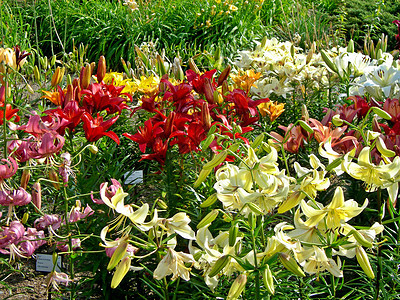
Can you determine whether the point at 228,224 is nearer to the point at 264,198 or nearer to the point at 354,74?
the point at 264,198

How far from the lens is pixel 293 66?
275 cm

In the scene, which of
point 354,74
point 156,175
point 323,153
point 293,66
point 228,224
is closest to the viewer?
point 323,153

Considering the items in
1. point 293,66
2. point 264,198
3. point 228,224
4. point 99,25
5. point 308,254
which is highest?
point 264,198

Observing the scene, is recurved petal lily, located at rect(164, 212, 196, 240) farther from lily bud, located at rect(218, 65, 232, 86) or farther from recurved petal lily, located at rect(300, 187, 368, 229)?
lily bud, located at rect(218, 65, 232, 86)

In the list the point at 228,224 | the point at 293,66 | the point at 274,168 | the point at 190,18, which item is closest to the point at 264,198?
the point at 274,168

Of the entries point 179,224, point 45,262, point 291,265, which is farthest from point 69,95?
point 291,265

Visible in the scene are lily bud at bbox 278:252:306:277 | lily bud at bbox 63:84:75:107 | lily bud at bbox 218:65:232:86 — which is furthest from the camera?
lily bud at bbox 218:65:232:86

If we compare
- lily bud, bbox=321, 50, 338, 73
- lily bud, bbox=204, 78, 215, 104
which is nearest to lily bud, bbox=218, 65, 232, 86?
lily bud, bbox=204, 78, 215, 104

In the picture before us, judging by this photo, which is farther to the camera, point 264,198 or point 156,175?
point 156,175

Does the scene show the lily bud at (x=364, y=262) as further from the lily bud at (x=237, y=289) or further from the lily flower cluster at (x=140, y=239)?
the lily flower cluster at (x=140, y=239)

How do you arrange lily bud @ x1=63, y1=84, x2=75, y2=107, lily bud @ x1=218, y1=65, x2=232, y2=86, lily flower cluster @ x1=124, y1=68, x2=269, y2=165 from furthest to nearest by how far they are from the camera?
lily bud @ x1=218, y1=65, x2=232, y2=86, lily bud @ x1=63, y1=84, x2=75, y2=107, lily flower cluster @ x1=124, y1=68, x2=269, y2=165

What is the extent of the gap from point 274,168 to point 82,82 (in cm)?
121

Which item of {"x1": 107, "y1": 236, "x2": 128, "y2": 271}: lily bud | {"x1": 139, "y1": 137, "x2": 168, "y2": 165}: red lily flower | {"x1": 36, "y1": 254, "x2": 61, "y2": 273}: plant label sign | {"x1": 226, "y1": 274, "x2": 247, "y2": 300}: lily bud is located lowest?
{"x1": 36, "y1": 254, "x2": 61, "y2": 273}: plant label sign

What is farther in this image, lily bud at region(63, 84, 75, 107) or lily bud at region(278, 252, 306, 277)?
lily bud at region(63, 84, 75, 107)
